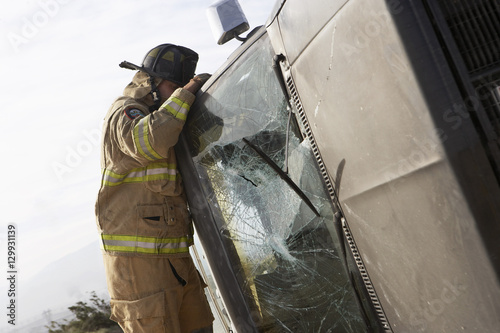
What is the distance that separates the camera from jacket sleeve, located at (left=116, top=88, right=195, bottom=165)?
264 centimetres

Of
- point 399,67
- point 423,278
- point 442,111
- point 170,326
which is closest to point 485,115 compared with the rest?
point 442,111

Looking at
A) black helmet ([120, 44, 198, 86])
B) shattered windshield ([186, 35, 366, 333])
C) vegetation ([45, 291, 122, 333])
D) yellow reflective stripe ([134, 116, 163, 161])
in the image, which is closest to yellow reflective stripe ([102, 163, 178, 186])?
yellow reflective stripe ([134, 116, 163, 161])

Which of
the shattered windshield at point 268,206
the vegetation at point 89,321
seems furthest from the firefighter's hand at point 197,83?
the vegetation at point 89,321

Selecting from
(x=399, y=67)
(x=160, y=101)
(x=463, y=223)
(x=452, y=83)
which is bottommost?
(x=463, y=223)

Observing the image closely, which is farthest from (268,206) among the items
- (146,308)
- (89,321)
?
(89,321)

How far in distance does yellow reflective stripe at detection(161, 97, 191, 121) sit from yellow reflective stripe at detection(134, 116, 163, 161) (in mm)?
162

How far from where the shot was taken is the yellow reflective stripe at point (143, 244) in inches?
113

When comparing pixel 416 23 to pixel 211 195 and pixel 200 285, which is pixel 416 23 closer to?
pixel 211 195

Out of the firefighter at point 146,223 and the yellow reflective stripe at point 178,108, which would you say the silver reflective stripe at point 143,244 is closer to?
the firefighter at point 146,223

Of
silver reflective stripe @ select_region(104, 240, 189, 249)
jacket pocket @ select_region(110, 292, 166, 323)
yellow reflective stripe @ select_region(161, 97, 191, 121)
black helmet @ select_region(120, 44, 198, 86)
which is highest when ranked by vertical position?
black helmet @ select_region(120, 44, 198, 86)

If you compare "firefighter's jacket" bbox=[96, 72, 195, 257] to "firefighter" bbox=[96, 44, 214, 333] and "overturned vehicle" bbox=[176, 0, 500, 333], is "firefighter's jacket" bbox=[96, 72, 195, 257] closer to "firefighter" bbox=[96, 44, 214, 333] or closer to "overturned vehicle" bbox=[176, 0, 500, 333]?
"firefighter" bbox=[96, 44, 214, 333]

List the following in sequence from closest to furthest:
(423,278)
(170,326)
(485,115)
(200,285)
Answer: (485,115), (423,278), (170,326), (200,285)

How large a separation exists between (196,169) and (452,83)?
161 centimetres

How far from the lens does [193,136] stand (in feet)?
8.97
